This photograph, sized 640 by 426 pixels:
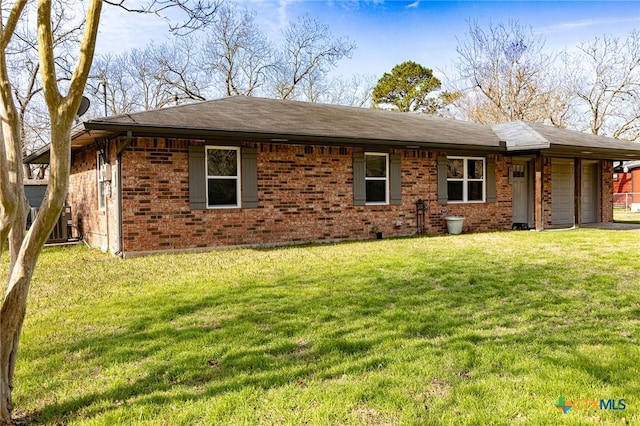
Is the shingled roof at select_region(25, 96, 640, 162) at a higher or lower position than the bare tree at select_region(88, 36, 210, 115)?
lower

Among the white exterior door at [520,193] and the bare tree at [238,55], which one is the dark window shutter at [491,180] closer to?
the white exterior door at [520,193]

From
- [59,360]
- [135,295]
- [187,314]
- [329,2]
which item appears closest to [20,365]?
[59,360]

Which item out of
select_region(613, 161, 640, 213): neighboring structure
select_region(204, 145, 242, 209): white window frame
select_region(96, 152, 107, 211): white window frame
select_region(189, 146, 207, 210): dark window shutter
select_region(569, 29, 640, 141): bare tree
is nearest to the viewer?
select_region(189, 146, 207, 210): dark window shutter

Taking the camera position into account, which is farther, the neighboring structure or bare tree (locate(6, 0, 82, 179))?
the neighboring structure

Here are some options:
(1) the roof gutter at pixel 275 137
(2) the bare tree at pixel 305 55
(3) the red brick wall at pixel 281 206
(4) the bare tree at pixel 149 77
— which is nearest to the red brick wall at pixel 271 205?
(3) the red brick wall at pixel 281 206

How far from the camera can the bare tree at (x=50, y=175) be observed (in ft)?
8.00

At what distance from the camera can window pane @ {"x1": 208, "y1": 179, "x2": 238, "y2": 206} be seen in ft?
31.8

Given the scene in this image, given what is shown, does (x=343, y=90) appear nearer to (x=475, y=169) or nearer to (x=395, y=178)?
(x=475, y=169)

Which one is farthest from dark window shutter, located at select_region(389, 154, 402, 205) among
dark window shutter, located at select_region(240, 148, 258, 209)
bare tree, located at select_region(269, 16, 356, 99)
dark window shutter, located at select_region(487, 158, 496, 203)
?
bare tree, located at select_region(269, 16, 356, 99)

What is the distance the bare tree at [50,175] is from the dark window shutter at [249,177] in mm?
7153

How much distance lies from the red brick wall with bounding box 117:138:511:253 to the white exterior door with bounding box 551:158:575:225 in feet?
7.43

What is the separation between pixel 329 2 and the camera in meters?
14.1

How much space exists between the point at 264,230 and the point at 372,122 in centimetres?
472

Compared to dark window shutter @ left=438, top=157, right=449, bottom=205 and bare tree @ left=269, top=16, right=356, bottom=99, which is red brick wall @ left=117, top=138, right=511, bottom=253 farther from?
bare tree @ left=269, top=16, right=356, bottom=99
